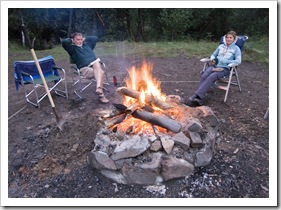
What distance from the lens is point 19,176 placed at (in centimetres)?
313

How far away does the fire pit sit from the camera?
112 inches

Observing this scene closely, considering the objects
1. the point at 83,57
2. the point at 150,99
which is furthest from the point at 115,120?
the point at 83,57

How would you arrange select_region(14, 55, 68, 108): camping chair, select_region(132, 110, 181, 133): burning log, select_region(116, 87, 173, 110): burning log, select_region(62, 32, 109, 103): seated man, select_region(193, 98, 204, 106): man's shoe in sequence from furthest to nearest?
select_region(62, 32, 109, 103): seated man, select_region(14, 55, 68, 108): camping chair, select_region(193, 98, 204, 106): man's shoe, select_region(116, 87, 173, 110): burning log, select_region(132, 110, 181, 133): burning log

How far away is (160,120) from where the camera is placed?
3.19 meters

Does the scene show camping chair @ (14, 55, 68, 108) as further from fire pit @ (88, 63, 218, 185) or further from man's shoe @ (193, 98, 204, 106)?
man's shoe @ (193, 98, 204, 106)

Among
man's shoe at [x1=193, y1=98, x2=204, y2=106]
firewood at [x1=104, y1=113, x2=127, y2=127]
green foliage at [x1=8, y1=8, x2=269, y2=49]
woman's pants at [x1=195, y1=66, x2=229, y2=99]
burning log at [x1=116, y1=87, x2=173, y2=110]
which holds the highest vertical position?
green foliage at [x1=8, y1=8, x2=269, y2=49]

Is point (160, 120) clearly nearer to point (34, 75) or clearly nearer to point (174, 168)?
point (174, 168)

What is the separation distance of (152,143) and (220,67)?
8.98ft

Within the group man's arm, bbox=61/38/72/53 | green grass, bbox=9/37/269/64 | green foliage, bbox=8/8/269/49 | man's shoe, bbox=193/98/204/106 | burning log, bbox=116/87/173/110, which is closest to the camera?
burning log, bbox=116/87/173/110

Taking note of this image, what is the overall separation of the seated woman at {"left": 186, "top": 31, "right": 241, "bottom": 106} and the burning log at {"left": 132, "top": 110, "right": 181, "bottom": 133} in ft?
5.18

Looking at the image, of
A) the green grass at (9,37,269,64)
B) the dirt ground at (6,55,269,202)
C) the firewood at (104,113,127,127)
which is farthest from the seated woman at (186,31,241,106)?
the green grass at (9,37,269,64)

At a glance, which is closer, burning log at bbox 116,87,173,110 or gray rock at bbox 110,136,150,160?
gray rock at bbox 110,136,150,160
